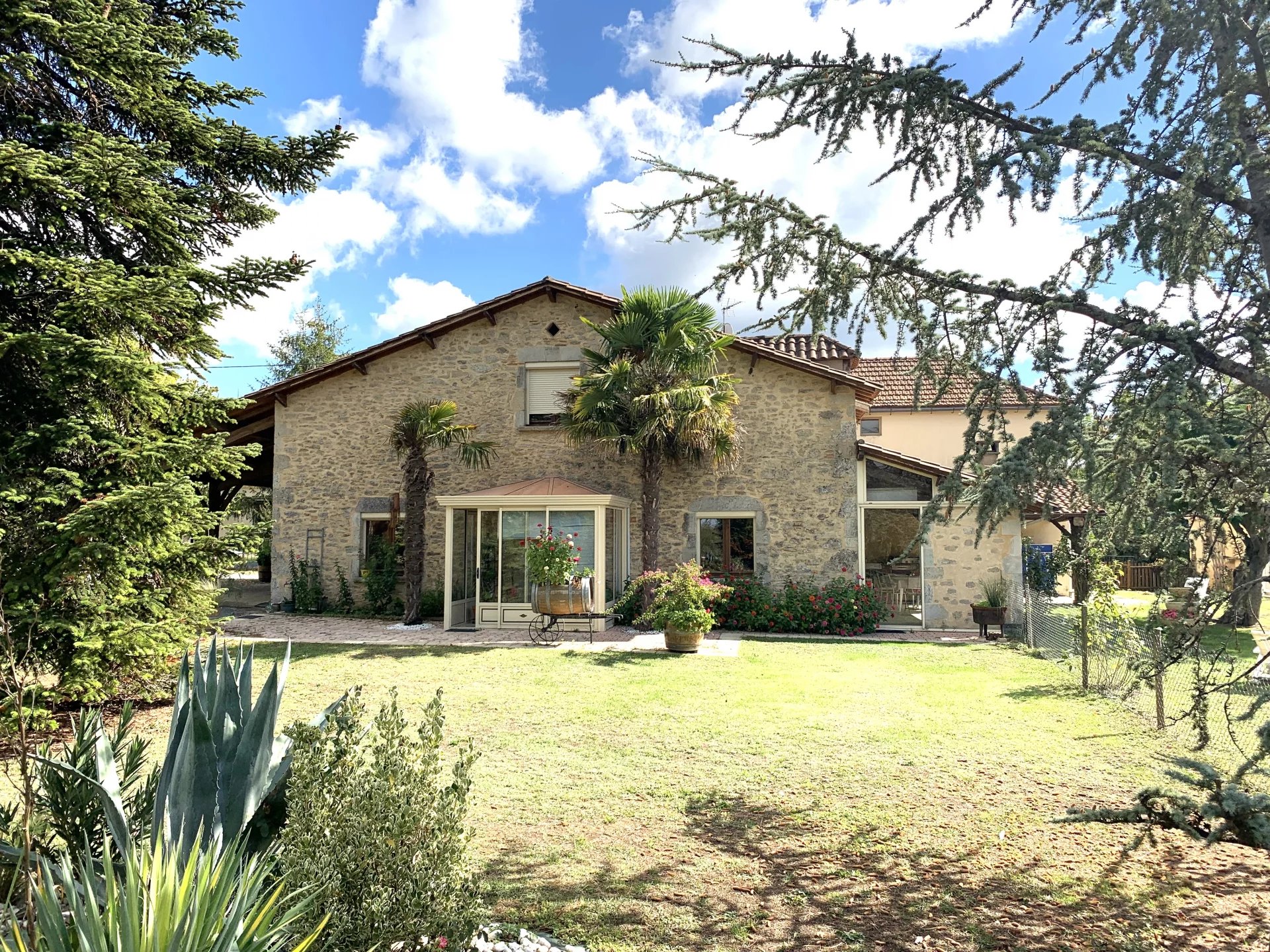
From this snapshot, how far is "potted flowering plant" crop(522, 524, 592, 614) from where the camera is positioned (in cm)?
1223

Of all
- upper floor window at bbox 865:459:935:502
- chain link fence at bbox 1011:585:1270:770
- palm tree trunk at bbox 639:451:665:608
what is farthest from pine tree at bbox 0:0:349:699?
upper floor window at bbox 865:459:935:502

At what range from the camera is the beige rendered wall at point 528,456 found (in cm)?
1414

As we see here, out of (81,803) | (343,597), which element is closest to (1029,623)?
(81,803)

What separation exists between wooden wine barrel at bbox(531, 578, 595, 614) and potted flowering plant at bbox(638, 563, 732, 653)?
1.22 meters

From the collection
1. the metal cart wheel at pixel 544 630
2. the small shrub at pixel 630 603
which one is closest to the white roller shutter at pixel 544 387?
the small shrub at pixel 630 603

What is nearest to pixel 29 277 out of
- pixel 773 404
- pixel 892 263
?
pixel 892 263

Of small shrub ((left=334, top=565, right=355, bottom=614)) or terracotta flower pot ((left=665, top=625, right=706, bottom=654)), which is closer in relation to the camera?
terracotta flower pot ((left=665, top=625, right=706, bottom=654))

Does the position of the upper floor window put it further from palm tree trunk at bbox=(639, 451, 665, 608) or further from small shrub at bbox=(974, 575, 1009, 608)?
palm tree trunk at bbox=(639, 451, 665, 608)

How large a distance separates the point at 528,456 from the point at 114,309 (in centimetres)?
959

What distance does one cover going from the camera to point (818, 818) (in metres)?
4.72

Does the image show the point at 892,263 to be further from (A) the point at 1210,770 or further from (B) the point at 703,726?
(B) the point at 703,726

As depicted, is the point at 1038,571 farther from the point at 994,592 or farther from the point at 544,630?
the point at 544,630

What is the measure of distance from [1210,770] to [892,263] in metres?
2.88

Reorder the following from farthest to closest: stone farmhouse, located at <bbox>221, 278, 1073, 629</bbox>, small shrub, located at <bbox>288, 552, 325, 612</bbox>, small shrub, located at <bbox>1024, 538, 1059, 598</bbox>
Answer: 1. small shrub, located at <bbox>1024, 538, 1059, 598</bbox>
2. small shrub, located at <bbox>288, 552, 325, 612</bbox>
3. stone farmhouse, located at <bbox>221, 278, 1073, 629</bbox>
